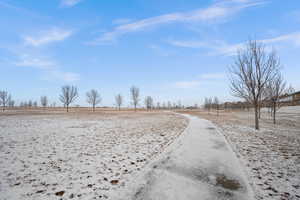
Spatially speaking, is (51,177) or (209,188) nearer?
(209,188)

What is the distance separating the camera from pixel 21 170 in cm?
432

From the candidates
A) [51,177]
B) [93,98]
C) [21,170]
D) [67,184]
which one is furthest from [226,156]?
[93,98]

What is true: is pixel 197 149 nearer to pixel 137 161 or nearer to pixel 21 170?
pixel 137 161

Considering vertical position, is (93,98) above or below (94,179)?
above

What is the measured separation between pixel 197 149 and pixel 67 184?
17.1 ft

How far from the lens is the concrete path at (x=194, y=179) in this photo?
3.08 m

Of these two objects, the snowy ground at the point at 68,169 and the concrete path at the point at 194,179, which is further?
the snowy ground at the point at 68,169

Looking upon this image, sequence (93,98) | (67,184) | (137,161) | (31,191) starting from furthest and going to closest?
1. (93,98)
2. (137,161)
3. (67,184)
4. (31,191)

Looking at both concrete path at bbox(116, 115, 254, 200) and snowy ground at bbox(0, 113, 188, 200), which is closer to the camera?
concrete path at bbox(116, 115, 254, 200)

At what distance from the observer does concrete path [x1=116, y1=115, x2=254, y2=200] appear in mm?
3076

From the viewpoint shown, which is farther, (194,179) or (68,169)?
(68,169)

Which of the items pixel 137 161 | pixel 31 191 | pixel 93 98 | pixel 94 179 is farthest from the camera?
pixel 93 98

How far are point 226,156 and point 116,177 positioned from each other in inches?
168

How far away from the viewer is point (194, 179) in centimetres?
377
